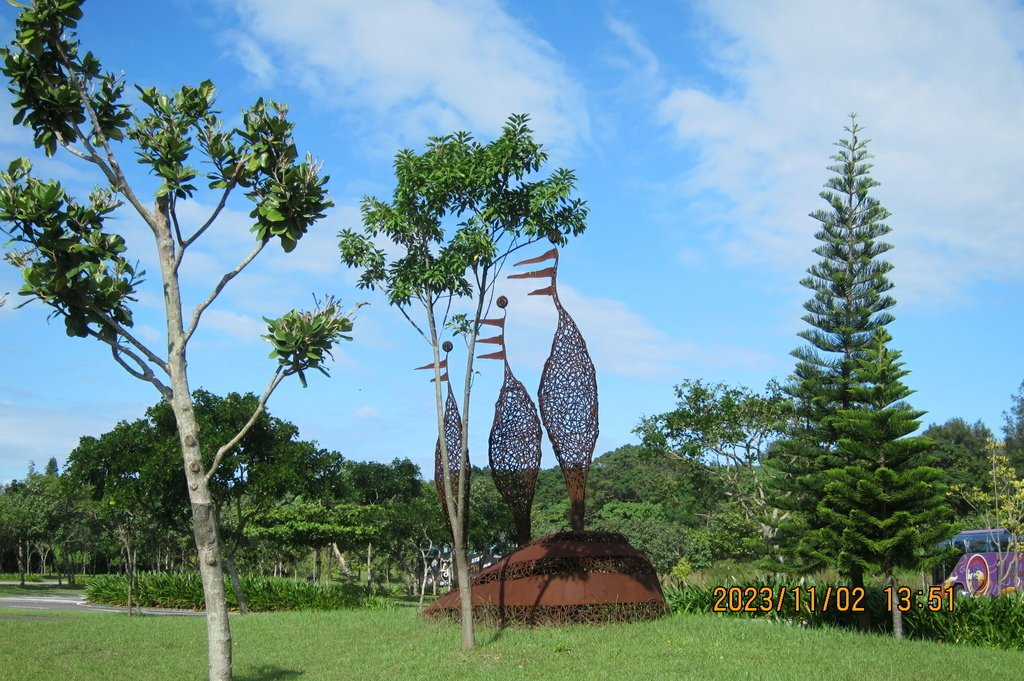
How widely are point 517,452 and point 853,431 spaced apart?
15.0 ft

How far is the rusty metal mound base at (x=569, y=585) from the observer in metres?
10.5

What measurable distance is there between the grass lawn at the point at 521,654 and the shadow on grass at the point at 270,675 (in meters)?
0.02

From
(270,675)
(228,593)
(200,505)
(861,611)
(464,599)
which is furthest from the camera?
(228,593)

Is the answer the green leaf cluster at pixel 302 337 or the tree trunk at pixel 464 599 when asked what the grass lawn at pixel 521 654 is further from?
the green leaf cluster at pixel 302 337


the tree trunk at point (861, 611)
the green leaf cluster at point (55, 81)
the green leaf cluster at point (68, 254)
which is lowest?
the tree trunk at point (861, 611)

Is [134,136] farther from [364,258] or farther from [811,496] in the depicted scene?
[811,496]

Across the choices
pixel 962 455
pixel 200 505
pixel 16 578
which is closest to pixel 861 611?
pixel 200 505

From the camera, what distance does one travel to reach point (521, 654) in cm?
892

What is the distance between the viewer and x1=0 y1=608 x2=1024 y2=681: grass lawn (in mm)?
8070

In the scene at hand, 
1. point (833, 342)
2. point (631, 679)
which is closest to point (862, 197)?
point (833, 342)

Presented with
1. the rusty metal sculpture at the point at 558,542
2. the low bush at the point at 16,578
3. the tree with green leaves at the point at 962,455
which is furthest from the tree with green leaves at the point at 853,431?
the low bush at the point at 16,578

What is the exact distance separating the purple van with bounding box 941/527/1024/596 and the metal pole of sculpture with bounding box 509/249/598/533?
26.4 feet

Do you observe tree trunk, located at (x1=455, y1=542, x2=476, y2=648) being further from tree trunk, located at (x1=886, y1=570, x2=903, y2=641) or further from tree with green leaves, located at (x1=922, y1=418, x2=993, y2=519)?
tree with green leaves, located at (x1=922, y1=418, x2=993, y2=519)

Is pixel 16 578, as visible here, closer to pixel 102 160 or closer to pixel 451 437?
pixel 451 437
